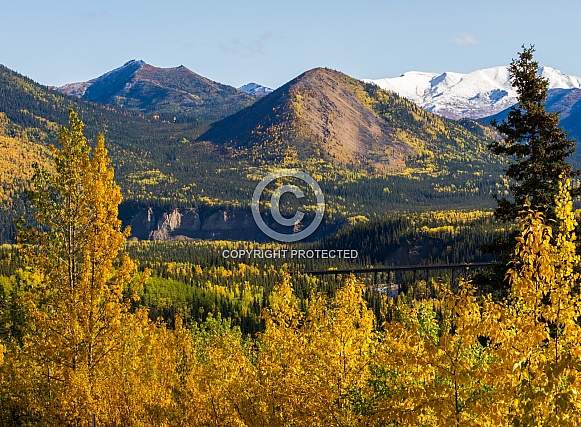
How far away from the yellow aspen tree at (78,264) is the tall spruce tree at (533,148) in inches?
656

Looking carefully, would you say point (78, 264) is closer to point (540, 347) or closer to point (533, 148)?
point (540, 347)

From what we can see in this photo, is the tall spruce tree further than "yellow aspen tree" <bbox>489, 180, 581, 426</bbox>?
Yes

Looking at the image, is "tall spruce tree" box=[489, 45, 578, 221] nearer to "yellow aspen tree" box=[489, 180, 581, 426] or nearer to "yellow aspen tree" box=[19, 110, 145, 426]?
"yellow aspen tree" box=[489, 180, 581, 426]

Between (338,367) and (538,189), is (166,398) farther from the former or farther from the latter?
(538,189)

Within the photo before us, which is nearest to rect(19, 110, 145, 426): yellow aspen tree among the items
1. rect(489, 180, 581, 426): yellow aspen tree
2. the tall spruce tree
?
rect(489, 180, 581, 426): yellow aspen tree

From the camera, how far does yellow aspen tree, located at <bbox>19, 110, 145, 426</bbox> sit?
21.6m

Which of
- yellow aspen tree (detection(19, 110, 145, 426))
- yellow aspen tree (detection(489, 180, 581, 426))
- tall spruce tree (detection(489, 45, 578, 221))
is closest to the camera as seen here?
yellow aspen tree (detection(489, 180, 581, 426))

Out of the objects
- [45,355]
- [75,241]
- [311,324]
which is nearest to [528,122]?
[311,324]

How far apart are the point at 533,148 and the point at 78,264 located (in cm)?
1973

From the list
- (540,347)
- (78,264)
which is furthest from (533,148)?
(78,264)

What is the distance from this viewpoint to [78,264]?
73.7 feet

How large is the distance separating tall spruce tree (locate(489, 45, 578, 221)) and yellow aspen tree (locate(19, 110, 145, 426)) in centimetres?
1665

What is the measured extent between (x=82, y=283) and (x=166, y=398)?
1048 centimetres

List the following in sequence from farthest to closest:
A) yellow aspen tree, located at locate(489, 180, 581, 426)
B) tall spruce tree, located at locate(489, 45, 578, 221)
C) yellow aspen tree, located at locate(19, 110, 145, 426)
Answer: tall spruce tree, located at locate(489, 45, 578, 221) → yellow aspen tree, located at locate(19, 110, 145, 426) → yellow aspen tree, located at locate(489, 180, 581, 426)
